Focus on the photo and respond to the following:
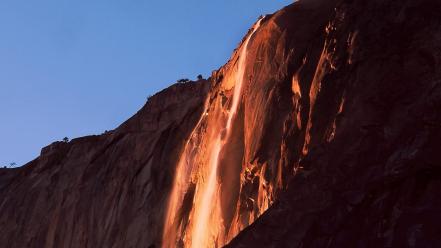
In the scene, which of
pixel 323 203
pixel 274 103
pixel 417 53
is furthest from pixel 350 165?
pixel 274 103

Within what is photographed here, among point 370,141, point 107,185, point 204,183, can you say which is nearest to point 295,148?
Answer: point 370,141

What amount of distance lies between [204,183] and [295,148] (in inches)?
215

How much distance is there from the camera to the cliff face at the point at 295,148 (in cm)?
1146

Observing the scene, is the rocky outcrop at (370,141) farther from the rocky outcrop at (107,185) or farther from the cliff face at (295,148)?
the rocky outcrop at (107,185)

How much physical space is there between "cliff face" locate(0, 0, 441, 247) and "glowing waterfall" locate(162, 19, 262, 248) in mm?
56

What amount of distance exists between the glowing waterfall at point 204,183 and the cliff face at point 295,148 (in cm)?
6

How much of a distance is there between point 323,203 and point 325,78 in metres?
3.75

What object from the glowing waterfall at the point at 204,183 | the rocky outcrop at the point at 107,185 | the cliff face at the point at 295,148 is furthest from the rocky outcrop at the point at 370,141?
the rocky outcrop at the point at 107,185

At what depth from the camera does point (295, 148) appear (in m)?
16.2

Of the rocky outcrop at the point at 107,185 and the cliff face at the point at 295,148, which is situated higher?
the rocky outcrop at the point at 107,185

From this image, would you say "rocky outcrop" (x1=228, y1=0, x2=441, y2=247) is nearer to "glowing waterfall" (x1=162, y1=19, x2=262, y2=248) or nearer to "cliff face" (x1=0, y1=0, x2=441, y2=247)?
"cliff face" (x1=0, y1=0, x2=441, y2=247)

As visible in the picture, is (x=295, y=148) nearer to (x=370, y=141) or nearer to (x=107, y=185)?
(x=370, y=141)

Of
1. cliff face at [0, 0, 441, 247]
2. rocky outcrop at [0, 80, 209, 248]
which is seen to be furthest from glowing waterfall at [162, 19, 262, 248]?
rocky outcrop at [0, 80, 209, 248]

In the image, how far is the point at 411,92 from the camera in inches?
499
